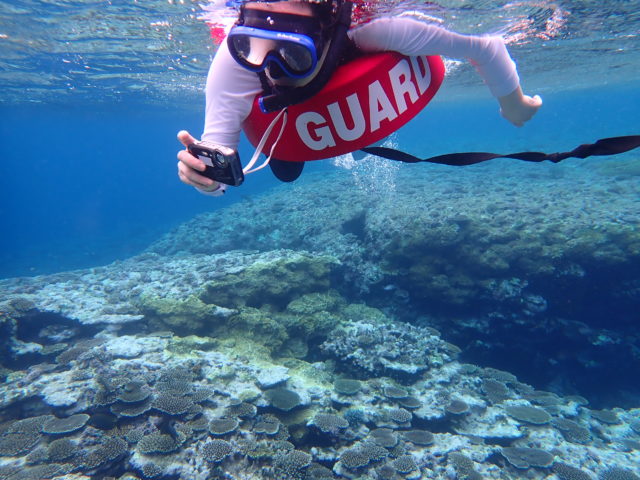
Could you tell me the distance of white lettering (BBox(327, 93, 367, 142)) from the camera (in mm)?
2055

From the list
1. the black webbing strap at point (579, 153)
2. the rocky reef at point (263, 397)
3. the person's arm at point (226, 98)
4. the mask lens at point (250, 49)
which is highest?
the mask lens at point (250, 49)

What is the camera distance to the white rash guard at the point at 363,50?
1.95m

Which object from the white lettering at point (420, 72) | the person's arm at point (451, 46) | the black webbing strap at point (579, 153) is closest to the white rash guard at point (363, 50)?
the person's arm at point (451, 46)

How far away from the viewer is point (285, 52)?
1.69 meters

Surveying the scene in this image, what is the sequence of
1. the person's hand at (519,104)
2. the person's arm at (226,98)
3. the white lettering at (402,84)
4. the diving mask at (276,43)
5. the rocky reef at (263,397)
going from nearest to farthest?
the diving mask at (276,43)
the person's arm at (226,98)
the white lettering at (402,84)
the person's hand at (519,104)
the rocky reef at (263,397)

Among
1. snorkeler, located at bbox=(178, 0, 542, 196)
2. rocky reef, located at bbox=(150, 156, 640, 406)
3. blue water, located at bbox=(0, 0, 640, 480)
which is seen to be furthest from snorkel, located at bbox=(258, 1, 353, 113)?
rocky reef, located at bbox=(150, 156, 640, 406)

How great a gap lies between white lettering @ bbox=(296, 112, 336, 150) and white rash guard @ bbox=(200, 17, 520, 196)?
32 cm

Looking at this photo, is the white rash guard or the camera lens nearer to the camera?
the camera lens

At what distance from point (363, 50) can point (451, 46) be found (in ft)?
1.97

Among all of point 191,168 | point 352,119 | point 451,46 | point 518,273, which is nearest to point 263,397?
point 191,168

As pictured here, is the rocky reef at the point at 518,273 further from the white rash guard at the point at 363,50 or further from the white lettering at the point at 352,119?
the white lettering at the point at 352,119

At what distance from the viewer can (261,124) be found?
7.09 feet

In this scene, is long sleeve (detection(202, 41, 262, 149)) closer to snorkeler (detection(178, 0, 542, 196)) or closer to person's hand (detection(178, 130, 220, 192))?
snorkeler (detection(178, 0, 542, 196))

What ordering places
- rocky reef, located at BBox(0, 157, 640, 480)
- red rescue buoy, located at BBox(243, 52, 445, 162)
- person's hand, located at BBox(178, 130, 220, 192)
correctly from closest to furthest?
1. person's hand, located at BBox(178, 130, 220, 192)
2. red rescue buoy, located at BBox(243, 52, 445, 162)
3. rocky reef, located at BBox(0, 157, 640, 480)
